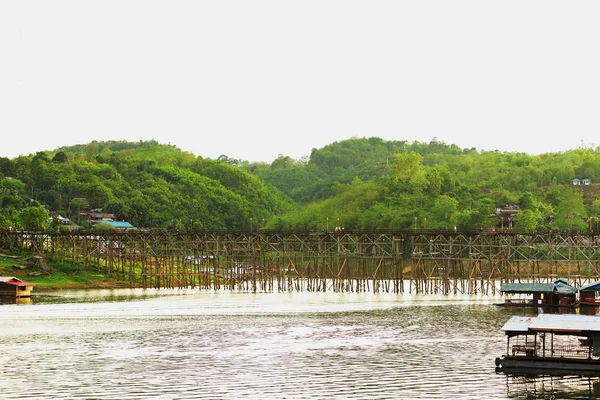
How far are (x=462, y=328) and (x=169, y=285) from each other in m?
54.2

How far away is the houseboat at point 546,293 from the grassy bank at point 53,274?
45717 millimetres

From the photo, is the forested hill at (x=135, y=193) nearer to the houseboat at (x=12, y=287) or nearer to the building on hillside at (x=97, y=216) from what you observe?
the building on hillside at (x=97, y=216)

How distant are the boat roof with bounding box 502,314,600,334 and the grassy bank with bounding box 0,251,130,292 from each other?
2452 inches

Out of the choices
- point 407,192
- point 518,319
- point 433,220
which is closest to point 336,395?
point 518,319

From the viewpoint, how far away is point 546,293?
2908 inches

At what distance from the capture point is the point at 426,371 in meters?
41.9

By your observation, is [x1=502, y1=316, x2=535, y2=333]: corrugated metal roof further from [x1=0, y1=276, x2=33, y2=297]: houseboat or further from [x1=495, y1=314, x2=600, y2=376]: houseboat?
[x1=0, y1=276, x2=33, y2=297]: houseboat

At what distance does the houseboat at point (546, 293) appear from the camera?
72375mm

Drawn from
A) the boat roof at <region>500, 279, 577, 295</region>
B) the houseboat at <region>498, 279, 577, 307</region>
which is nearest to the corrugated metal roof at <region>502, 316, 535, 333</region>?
the boat roof at <region>500, 279, 577, 295</region>

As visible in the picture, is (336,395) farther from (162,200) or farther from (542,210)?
(162,200)

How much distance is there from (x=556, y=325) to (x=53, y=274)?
70.1m

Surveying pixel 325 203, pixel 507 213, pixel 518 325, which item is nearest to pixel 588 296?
pixel 518 325

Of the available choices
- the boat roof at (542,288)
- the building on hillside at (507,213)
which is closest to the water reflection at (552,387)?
the boat roof at (542,288)

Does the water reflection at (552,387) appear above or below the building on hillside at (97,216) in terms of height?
below
